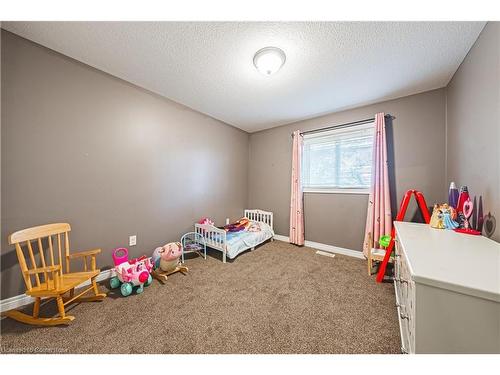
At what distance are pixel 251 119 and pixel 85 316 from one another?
10.5 ft

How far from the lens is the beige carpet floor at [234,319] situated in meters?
1.13

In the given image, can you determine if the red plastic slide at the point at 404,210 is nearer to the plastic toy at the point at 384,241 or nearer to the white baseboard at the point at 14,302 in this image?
the plastic toy at the point at 384,241

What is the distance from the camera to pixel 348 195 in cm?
272

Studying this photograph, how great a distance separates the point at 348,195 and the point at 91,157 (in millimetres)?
3370

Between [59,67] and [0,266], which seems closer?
[0,266]

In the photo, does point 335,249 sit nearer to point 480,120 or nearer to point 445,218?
point 445,218

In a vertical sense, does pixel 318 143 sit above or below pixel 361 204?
above

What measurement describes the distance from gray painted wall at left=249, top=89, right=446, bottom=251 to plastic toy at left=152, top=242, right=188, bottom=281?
80.7 inches

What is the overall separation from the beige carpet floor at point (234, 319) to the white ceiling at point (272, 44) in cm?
226

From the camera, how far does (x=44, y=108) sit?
1574 millimetres

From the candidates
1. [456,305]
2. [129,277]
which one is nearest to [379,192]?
[456,305]

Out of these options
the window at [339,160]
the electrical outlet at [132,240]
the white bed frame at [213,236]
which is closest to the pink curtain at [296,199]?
the window at [339,160]
